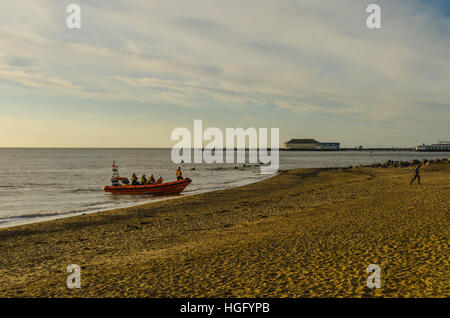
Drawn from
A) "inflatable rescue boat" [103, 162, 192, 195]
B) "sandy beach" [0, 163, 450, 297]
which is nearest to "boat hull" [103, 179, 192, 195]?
"inflatable rescue boat" [103, 162, 192, 195]

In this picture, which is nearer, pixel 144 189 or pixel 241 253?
pixel 241 253

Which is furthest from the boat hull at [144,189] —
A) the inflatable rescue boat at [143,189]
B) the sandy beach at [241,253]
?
the sandy beach at [241,253]

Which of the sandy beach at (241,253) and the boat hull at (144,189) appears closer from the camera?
the sandy beach at (241,253)

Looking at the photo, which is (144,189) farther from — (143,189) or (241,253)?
(241,253)

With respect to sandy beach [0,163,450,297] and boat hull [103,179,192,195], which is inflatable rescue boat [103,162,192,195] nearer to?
boat hull [103,179,192,195]

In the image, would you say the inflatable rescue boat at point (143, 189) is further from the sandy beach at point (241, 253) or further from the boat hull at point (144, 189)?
the sandy beach at point (241, 253)

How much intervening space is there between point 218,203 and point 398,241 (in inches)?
491

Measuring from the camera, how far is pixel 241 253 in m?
9.09

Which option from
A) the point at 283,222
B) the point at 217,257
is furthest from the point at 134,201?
the point at 217,257

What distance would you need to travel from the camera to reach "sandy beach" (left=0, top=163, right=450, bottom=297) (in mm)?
6680

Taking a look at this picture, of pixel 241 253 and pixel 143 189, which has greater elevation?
pixel 241 253

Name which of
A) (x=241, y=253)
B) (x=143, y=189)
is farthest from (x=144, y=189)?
(x=241, y=253)

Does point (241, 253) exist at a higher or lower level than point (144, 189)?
higher

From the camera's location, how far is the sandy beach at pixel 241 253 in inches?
263
